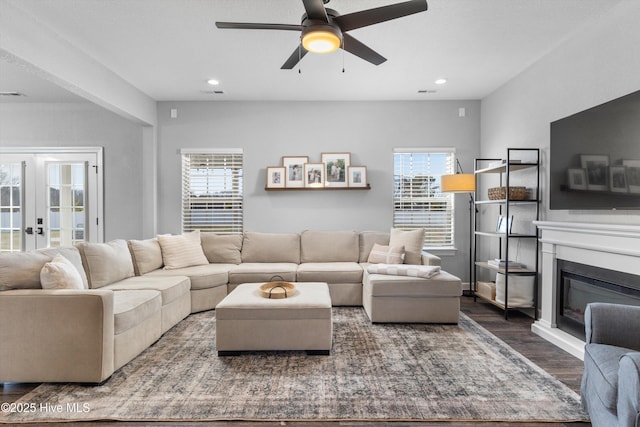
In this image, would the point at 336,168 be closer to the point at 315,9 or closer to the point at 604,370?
the point at 315,9

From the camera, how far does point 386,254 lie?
4.46m

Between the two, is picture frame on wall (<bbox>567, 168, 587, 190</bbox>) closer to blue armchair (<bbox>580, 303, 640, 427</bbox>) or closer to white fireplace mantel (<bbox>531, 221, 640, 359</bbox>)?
white fireplace mantel (<bbox>531, 221, 640, 359</bbox>)

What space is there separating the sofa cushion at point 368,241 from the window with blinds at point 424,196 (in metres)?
0.55

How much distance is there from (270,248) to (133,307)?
7.41 feet

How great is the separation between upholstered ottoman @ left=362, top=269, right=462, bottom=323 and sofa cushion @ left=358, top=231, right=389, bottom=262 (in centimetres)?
118

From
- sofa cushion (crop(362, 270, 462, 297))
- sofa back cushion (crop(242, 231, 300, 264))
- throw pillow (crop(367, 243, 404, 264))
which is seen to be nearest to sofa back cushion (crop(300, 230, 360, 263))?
sofa back cushion (crop(242, 231, 300, 264))

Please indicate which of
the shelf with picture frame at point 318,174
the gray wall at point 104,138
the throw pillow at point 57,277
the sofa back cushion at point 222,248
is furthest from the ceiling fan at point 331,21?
the gray wall at point 104,138

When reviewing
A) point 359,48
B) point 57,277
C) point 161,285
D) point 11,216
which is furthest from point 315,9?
point 11,216

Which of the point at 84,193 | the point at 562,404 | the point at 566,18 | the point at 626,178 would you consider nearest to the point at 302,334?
the point at 562,404

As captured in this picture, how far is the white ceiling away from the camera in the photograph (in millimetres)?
2797

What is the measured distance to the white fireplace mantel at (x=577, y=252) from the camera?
2.44m

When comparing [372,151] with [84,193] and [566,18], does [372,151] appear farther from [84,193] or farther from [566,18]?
[84,193]

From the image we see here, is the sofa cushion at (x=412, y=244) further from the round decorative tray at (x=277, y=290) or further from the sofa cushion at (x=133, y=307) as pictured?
the sofa cushion at (x=133, y=307)

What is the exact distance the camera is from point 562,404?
210 cm
